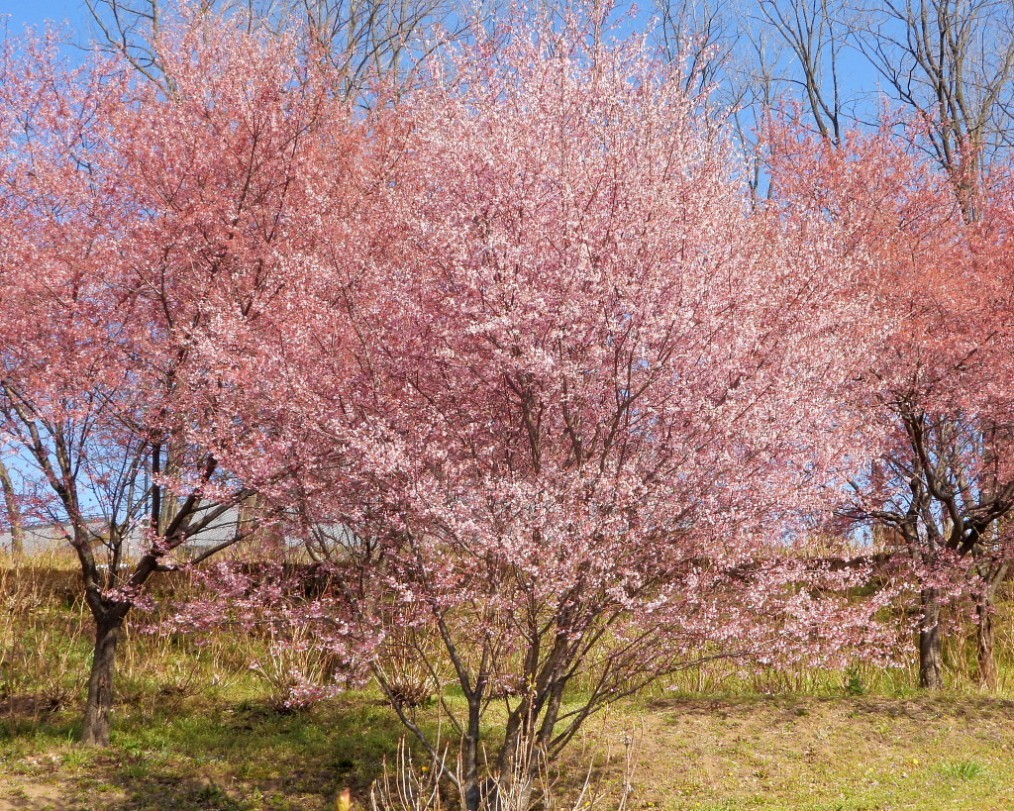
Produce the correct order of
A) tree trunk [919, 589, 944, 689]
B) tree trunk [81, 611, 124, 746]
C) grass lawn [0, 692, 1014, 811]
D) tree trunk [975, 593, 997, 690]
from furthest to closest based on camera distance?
1. tree trunk [975, 593, 997, 690]
2. tree trunk [919, 589, 944, 689]
3. tree trunk [81, 611, 124, 746]
4. grass lawn [0, 692, 1014, 811]

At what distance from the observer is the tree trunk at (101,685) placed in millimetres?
9430

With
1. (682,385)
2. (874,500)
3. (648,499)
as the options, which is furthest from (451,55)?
(874,500)

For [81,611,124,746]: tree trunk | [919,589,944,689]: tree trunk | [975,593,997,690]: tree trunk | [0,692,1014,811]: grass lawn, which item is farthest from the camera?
[975,593,997,690]: tree trunk

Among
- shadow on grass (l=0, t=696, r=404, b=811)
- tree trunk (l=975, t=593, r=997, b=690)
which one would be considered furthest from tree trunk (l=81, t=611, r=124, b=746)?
tree trunk (l=975, t=593, r=997, b=690)

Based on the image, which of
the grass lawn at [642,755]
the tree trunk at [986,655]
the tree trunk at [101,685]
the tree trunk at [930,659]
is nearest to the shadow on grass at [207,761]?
the grass lawn at [642,755]

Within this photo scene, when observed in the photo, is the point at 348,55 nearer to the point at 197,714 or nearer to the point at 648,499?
the point at 197,714

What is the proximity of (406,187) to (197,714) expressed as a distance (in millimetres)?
6467

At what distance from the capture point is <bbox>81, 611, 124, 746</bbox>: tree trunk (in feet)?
30.9

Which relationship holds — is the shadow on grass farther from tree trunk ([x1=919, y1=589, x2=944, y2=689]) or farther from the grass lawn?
tree trunk ([x1=919, y1=589, x2=944, y2=689])

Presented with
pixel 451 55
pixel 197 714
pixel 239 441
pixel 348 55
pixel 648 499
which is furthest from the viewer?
pixel 348 55

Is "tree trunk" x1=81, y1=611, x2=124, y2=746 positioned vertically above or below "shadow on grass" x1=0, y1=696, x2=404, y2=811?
above

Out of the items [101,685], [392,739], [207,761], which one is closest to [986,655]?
[392,739]

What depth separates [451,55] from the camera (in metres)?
7.35

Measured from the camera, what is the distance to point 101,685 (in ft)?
31.0
